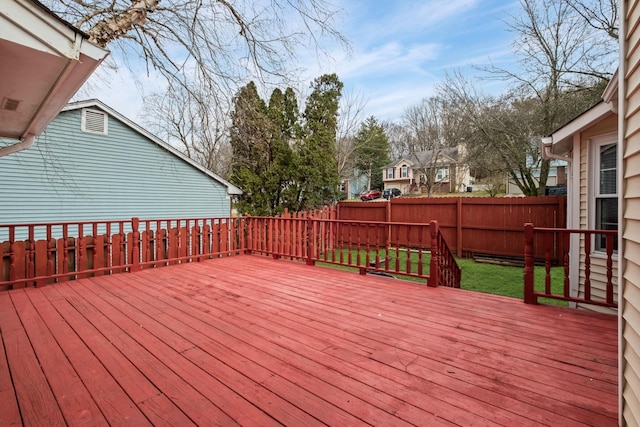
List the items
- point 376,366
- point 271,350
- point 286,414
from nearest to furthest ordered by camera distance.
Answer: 1. point 286,414
2. point 376,366
3. point 271,350

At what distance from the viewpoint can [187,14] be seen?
5.34 metres

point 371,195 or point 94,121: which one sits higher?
point 94,121

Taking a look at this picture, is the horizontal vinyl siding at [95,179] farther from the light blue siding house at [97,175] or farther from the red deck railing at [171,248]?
the red deck railing at [171,248]

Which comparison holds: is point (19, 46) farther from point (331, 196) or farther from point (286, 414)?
point (331, 196)

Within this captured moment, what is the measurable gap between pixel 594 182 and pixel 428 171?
53.0 ft

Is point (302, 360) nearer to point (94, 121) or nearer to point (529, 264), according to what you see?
point (529, 264)

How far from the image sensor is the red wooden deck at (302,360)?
1638 mm

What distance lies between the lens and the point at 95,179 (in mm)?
8391

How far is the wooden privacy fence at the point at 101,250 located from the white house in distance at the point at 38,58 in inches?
98.7

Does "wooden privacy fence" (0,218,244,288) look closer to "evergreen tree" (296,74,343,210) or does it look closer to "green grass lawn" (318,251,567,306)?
"green grass lawn" (318,251,567,306)

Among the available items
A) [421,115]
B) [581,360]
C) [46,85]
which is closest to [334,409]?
[581,360]

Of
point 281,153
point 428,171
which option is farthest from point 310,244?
point 428,171

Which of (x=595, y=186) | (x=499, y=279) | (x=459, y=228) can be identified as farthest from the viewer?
(x=459, y=228)

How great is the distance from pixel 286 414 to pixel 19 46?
7.17ft
